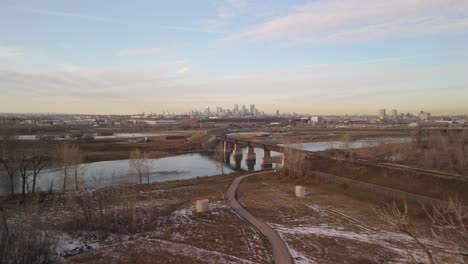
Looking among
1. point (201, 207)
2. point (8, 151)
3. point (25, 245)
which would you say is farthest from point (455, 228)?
point (8, 151)

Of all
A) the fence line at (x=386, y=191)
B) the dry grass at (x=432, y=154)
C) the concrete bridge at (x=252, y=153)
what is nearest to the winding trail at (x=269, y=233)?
the fence line at (x=386, y=191)

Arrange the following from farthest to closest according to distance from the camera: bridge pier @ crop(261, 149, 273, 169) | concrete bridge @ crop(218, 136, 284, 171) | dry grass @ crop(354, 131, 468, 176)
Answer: bridge pier @ crop(261, 149, 273, 169) → concrete bridge @ crop(218, 136, 284, 171) → dry grass @ crop(354, 131, 468, 176)

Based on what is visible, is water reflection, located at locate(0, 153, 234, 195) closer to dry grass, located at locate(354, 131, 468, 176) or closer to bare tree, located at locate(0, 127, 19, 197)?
bare tree, located at locate(0, 127, 19, 197)

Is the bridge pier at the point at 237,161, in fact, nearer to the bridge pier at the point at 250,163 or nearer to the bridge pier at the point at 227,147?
the bridge pier at the point at 250,163

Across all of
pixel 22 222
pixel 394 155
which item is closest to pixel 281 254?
pixel 22 222

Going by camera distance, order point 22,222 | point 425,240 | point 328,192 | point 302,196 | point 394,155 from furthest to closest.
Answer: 1. point 394,155
2. point 328,192
3. point 302,196
4. point 425,240
5. point 22,222

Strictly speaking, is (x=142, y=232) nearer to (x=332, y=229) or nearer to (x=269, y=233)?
(x=269, y=233)

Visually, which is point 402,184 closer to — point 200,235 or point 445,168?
point 445,168

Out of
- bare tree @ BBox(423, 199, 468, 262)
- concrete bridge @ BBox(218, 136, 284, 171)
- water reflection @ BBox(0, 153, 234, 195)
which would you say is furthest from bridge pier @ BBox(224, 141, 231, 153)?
bare tree @ BBox(423, 199, 468, 262)
